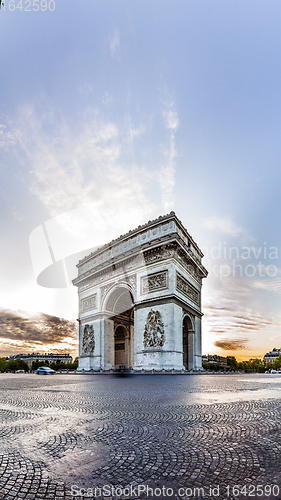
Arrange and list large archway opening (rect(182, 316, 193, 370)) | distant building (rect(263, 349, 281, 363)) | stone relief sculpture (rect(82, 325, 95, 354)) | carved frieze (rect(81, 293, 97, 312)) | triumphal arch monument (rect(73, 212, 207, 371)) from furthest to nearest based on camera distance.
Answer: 1. distant building (rect(263, 349, 281, 363))
2. carved frieze (rect(81, 293, 97, 312))
3. stone relief sculpture (rect(82, 325, 95, 354))
4. large archway opening (rect(182, 316, 193, 370))
5. triumphal arch monument (rect(73, 212, 207, 371))

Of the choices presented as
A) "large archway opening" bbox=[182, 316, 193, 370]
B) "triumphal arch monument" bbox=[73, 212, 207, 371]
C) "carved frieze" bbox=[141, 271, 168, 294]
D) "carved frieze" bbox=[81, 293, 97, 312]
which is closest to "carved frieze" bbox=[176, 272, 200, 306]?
"triumphal arch monument" bbox=[73, 212, 207, 371]

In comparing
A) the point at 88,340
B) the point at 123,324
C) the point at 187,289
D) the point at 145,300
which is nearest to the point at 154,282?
the point at 145,300

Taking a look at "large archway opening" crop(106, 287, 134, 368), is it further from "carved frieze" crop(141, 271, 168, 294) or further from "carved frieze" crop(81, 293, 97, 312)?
"carved frieze" crop(141, 271, 168, 294)

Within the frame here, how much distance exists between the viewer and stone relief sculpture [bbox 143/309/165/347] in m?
22.6

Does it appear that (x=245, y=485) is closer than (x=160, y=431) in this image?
Yes

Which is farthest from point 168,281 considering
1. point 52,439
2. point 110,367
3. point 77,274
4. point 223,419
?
point 52,439

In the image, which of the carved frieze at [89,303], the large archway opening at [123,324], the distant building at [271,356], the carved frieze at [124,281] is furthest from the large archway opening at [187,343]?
the distant building at [271,356]

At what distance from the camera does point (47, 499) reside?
2311 mm

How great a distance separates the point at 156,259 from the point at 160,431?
20446mm

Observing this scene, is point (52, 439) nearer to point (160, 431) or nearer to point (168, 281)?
point (160, 431)

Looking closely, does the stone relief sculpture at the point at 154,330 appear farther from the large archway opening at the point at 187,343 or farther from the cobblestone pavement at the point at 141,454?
the cobblestone pavement at the point at 141,454

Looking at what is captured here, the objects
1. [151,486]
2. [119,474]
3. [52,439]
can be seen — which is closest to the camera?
[151,486]

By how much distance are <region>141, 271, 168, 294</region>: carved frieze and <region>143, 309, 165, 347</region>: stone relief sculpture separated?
6.06 ft

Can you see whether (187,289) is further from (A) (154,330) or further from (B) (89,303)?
(B) (89,303)
